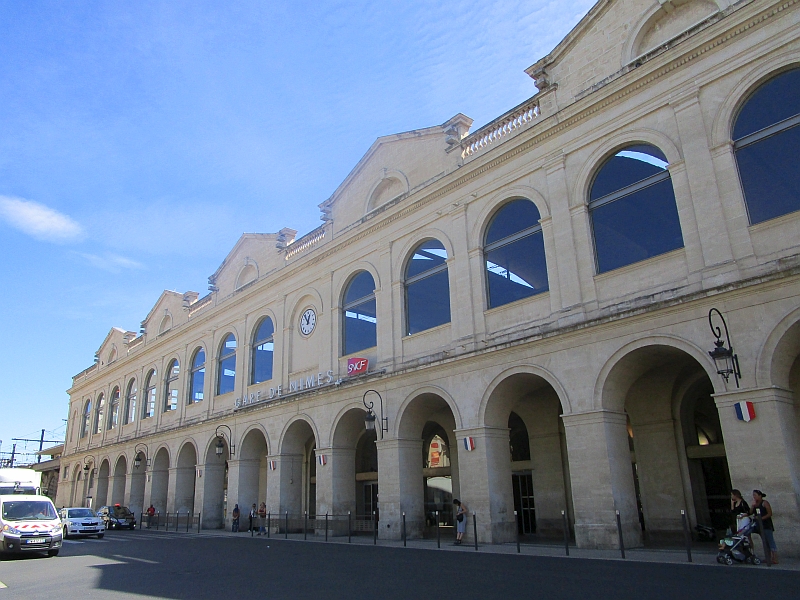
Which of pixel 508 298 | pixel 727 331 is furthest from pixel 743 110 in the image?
pixel 508 298

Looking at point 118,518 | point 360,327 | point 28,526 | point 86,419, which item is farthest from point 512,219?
point 86,419

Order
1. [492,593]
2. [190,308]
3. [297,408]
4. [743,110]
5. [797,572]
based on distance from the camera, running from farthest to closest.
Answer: [190,308] → [297,408] → [743,110] → [797,572] → [492,593]

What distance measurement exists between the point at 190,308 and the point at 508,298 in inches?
939

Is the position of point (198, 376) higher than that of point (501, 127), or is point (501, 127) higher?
point (501, 127)

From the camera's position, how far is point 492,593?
907cm

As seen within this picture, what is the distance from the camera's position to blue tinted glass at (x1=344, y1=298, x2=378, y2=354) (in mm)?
23703

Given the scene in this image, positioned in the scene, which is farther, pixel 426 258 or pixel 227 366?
pixel 227 366

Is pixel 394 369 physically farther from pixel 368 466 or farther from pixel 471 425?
pixel 368 466

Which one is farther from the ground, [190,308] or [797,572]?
[190,308]

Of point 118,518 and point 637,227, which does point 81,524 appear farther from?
point 637,227

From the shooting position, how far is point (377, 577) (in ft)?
36.6

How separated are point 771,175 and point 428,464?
16.1 metres

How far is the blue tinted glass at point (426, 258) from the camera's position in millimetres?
21717

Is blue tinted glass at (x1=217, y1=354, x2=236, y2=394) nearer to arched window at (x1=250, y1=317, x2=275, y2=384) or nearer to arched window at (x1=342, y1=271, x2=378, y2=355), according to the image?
arched window at (x1=250, y1=317, x2=275, y2=384)
